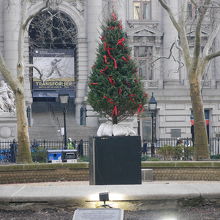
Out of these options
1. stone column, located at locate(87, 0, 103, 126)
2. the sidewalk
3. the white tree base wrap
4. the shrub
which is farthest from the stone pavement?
stone column, located at locate(87, 0, 103, 126)

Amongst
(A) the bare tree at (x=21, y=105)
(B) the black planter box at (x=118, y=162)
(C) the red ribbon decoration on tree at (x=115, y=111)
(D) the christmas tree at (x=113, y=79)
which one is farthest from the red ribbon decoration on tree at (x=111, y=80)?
(B) the black planter box at (x=118, y=162)

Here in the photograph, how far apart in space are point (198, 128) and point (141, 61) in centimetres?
2563

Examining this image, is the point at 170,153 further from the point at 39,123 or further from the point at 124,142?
the point at 39,123

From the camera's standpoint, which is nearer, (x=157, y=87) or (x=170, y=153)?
(x=170, y=153)

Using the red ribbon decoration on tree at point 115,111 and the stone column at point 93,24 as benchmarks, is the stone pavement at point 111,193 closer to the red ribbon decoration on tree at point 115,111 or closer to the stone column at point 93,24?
the red ribbon decoration on tree at point 115,111

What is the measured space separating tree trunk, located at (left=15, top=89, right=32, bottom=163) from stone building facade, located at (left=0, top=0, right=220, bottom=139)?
21.9 metres

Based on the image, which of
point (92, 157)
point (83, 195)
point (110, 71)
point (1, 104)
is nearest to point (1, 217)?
point (83, 195)

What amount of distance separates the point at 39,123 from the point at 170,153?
2117 centimetres

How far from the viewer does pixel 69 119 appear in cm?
4356

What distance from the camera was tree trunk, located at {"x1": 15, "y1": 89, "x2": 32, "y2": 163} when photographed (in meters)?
18.8

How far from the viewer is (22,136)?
1923 cm

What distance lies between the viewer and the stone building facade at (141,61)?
42.9 meters

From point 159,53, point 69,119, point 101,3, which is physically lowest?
point 69,119

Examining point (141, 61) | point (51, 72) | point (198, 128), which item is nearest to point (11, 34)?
point (51, 72)
